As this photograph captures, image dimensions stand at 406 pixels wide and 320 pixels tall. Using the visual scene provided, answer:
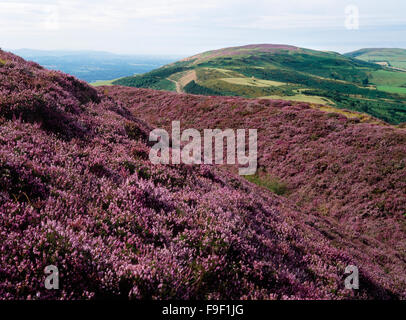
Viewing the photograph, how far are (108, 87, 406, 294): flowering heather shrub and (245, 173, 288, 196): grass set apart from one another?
0.86ft

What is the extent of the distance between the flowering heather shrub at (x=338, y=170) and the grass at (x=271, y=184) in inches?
10.3

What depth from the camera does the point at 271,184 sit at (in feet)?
82.8

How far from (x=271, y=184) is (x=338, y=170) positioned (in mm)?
6711

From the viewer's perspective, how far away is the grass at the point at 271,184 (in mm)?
24391

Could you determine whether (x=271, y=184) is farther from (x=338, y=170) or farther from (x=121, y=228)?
(x=121, y=228)

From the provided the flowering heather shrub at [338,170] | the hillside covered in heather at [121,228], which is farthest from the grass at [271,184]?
the hillside covered in heather at [121,228]

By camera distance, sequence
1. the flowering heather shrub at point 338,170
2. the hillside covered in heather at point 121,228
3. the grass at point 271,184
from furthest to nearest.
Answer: the grass at point 271,184 < the flowering heather shrub at point 338,170 < the hillside covered in heather at point 121,228

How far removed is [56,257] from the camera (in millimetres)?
3584

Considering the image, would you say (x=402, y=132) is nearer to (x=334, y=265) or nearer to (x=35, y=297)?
(x=334, y=265)

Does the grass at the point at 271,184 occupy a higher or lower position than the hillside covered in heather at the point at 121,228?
lower

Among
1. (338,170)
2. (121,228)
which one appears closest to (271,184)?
(338,170)

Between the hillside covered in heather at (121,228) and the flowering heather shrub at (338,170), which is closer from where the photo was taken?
the hillside covered in heather at (121,228)

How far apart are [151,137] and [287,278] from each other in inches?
384

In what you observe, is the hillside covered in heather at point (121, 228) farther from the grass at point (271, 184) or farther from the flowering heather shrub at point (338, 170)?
the grass at point (271, 184)
